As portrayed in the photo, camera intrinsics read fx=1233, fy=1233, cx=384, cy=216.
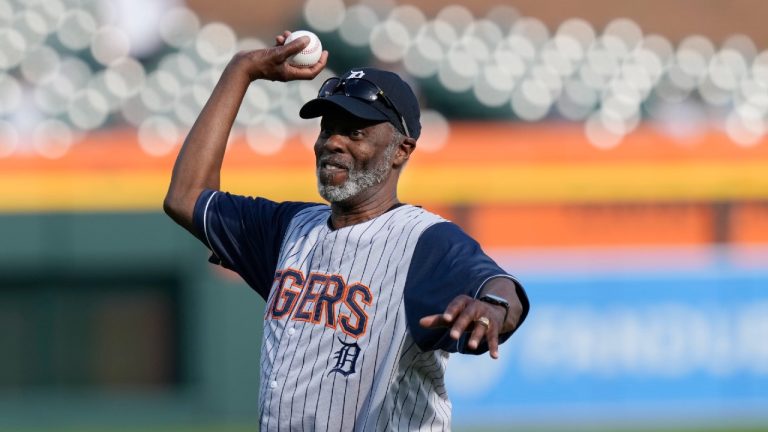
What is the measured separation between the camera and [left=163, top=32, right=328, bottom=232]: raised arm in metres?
3.19

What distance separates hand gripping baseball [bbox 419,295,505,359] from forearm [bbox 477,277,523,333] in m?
0.08

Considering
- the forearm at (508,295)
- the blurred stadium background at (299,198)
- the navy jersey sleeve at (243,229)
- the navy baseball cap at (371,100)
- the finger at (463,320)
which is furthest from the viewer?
the blurred stadium background at (299,198)

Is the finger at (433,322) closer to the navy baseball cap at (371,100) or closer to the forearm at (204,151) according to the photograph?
the navy baseball cap at (371,100)

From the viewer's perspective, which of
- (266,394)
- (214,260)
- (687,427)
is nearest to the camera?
(266,394)

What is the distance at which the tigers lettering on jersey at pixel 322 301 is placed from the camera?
8.94ft

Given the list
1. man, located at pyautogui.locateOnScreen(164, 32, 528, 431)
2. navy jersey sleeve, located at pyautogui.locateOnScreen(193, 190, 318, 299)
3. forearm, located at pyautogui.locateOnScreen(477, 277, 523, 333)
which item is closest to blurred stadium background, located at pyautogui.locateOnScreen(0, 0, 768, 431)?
navy jersey sleeve, located at pyautogui.locateOnScreen(193, 190, 318, 299)

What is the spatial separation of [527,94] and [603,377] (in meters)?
2.66

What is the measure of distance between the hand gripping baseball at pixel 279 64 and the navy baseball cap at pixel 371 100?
259mm

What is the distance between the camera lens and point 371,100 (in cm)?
286

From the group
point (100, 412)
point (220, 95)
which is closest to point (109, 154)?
point (100, 412)

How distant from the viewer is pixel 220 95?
10.6ft

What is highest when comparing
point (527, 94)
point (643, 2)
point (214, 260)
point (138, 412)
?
point (643, 2)

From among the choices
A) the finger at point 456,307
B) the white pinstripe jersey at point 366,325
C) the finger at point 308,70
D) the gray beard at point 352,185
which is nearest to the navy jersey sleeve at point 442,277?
the white pinstripe jersey at point 366,325

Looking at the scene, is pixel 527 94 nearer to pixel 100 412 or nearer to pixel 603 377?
pixel 603 377
